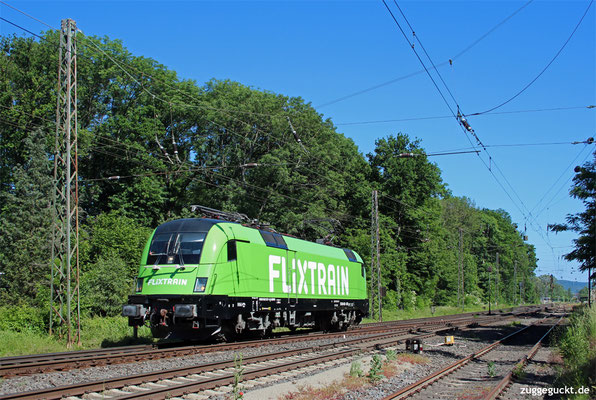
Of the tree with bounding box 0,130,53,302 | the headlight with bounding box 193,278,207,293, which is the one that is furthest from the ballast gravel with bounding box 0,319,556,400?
the tree with bounding box 0,130,53,302

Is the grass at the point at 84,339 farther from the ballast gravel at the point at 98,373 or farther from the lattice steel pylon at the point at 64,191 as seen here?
the ballast gravel at the point at 98,373

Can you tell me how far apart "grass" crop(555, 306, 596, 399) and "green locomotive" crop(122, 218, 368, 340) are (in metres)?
9.19

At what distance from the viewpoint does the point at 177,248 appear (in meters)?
15.9

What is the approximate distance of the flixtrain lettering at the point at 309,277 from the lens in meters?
19.3

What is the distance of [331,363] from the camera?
14430mm

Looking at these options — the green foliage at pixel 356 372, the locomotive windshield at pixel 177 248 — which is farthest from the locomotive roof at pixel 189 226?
the green foliage at pixel 356 372

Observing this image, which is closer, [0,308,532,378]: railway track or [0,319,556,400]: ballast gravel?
[0,319,556,400]: ballast gravel

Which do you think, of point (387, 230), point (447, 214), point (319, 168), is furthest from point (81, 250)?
point (447, 214)

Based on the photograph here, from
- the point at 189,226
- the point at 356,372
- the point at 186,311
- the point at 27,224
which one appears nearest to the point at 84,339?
the point at 186,311

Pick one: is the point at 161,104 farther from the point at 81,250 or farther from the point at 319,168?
the point at 81,250

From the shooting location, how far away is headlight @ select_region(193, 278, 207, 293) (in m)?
15.3

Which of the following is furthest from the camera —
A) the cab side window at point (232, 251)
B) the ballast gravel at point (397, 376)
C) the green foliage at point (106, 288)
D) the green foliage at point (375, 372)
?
the green foliage at point (106, 288)

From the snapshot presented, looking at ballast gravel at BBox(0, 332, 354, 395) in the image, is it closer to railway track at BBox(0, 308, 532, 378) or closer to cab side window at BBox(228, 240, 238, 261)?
railway track at BBox(0, 308, 532, 378)

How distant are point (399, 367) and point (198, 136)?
34.4 metres
